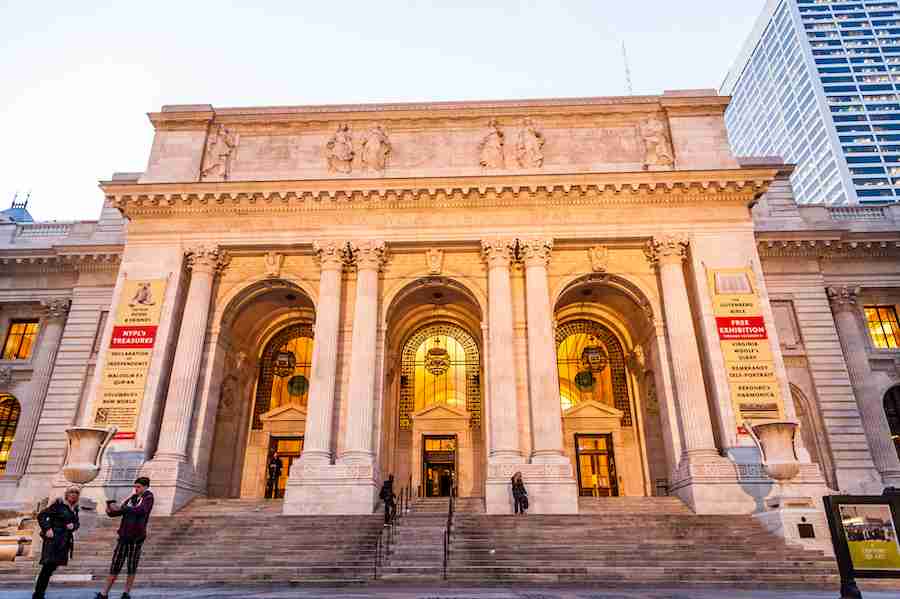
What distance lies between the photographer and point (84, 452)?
1522 cm

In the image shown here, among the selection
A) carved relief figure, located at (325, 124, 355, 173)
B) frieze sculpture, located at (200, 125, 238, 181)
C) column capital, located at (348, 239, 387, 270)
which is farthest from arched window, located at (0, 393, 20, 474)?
carved relief figure, located at (325, 124, 355, 173)

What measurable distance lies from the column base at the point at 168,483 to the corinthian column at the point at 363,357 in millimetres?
5088

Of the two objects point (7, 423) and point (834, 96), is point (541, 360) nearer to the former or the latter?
point (7, 423)

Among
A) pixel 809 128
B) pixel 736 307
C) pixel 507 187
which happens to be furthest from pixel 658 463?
pixel 809 128

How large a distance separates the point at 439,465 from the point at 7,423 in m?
19.6

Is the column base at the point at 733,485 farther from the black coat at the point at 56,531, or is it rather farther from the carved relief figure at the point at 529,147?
the black coat at the point at 56,531

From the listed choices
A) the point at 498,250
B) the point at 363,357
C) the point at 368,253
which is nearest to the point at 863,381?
the point at 498,250

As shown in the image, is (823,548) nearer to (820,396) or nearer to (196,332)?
(820,396)

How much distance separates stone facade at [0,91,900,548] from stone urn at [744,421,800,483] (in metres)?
1.95

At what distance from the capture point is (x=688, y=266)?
19984mm

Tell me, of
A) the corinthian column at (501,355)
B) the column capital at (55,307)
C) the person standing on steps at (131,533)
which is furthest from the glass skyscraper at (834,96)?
the person standing on steps at (131,533)

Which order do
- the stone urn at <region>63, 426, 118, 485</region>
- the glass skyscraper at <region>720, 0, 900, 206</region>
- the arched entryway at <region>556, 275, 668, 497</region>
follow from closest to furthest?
the stone urn at <region>63, 426, 118, 485</region> < the arched entryway at <region>556, 275, 668, 497</region> < the glass skyscraper at <region>720, 0, 900, 206</region>

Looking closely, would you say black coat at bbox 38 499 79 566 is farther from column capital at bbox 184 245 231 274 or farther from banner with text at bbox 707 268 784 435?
banner with text at bbox 707 268 784 435

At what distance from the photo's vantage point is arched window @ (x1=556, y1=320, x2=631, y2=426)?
23.9 meters
